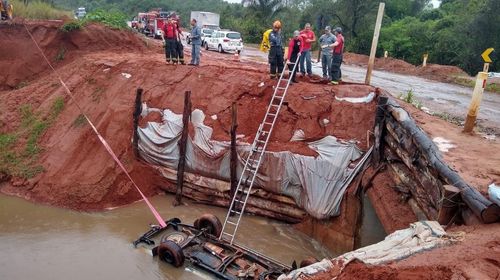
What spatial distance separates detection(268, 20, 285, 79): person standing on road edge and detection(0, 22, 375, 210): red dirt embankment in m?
0.45

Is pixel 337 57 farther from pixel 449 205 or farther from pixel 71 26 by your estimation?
pixel 71 26

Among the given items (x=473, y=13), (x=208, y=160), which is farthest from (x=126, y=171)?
(x=473, y=13)

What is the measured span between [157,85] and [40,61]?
324 inches

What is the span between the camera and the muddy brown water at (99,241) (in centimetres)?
925

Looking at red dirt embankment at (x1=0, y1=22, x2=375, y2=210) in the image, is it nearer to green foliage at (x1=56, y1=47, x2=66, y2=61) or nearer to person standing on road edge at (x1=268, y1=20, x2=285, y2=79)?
person standing on road edge at (x1=268, y1=20, x2=285, y2=79)

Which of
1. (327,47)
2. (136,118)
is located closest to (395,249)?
(327,47)

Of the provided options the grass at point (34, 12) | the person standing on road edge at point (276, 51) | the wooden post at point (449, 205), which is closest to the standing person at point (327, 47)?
the person standing on road edge at point (276, 51)

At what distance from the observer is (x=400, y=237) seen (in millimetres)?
6258

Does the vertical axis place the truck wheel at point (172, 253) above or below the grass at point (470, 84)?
below

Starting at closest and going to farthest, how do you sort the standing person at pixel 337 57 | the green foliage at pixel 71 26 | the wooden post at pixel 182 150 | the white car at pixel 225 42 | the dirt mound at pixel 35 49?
the wooden post at pixel 182 150 → the standing person at pixel 337 57 → the dirt mound at pixel 35 49 → the green foliage at pixel 71 26 → the white car at pixel 225 42

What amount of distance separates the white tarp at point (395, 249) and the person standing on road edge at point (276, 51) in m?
7.53

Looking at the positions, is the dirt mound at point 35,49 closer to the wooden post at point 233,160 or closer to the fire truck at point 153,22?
the wooden post at point 233,160

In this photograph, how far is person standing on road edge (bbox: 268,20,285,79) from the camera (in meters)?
12.7

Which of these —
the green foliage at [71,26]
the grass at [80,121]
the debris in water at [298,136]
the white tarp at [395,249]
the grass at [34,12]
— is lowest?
the grass at [80,121]
